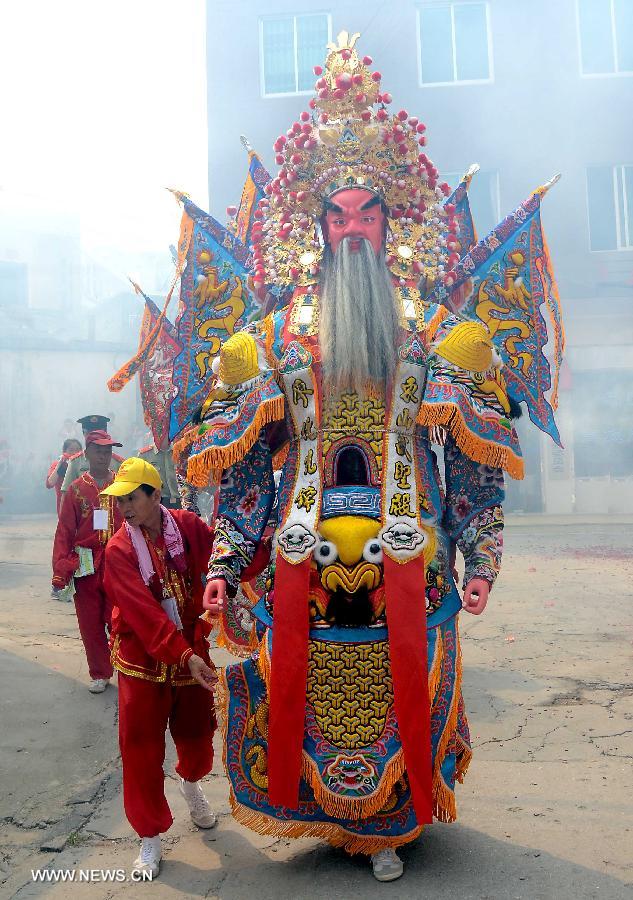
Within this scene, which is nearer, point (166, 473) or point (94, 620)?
point (94, 620)

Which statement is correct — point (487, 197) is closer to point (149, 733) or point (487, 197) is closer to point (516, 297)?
point (516, 297)

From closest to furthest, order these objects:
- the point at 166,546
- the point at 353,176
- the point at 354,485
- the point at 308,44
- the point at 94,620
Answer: the point at 354,485, the point at 353,176, the point at 166,546, the point at 94,620, the point at 308,44

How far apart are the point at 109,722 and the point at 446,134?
55.4ft

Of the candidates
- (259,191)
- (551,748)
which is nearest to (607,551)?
(551,748)

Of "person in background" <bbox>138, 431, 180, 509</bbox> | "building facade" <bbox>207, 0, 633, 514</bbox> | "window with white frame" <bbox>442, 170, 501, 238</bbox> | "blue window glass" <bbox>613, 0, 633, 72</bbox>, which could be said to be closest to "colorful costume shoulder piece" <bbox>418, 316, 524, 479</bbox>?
"person in background" <bbox>138, 431, 180, 509</bbox>

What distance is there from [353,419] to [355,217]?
78cm

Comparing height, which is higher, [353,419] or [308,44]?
[308,44]

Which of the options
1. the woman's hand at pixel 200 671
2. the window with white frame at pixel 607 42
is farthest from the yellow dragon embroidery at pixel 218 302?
the window with white frame at pixel 607 42

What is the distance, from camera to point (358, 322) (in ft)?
11.2

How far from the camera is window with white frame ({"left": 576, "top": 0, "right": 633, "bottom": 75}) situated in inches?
755

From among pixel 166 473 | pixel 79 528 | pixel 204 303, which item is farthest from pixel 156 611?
pixel 166 473

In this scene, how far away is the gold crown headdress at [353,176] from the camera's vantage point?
144 inches

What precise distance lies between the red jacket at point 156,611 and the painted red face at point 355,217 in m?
1.29

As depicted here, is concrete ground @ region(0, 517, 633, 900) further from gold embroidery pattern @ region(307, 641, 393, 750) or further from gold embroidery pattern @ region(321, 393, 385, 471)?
gold embroidery pattern @ region(321, 393, 385, 471)
